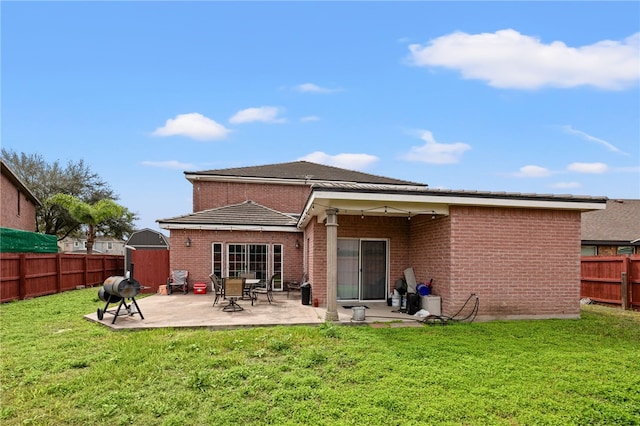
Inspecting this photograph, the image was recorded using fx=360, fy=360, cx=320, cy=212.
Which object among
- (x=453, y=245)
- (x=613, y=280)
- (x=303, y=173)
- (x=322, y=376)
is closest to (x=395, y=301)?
(x=453, y=245)

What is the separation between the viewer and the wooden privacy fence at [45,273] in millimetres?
12391

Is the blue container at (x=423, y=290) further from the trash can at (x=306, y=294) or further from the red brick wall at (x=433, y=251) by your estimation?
the trash can at (x=306, y=294)

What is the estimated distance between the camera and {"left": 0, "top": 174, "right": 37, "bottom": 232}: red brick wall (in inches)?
813

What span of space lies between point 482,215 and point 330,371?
5.86 metres

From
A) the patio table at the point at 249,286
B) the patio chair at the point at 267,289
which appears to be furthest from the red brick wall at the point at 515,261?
the patio table at the point at 249,286

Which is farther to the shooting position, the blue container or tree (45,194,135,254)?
tree (45,194,135,254)

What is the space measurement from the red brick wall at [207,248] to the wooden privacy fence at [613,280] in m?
11.2

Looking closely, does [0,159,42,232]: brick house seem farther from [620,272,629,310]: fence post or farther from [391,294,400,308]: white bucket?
[620,272,629,310]: fence post

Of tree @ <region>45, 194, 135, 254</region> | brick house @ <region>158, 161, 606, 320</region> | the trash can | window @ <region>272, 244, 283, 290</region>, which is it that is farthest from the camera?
tree @ <region>45, 194, 135, 254</region>

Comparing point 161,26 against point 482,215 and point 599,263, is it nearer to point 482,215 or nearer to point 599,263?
point 482,215

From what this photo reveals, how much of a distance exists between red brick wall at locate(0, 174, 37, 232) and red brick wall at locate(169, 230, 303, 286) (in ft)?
42.0

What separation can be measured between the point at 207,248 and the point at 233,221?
1586 mm

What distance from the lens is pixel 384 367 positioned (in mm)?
5387

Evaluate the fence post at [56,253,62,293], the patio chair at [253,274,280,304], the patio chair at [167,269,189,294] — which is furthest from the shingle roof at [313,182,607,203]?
the fence post at [56,253,62,293]
